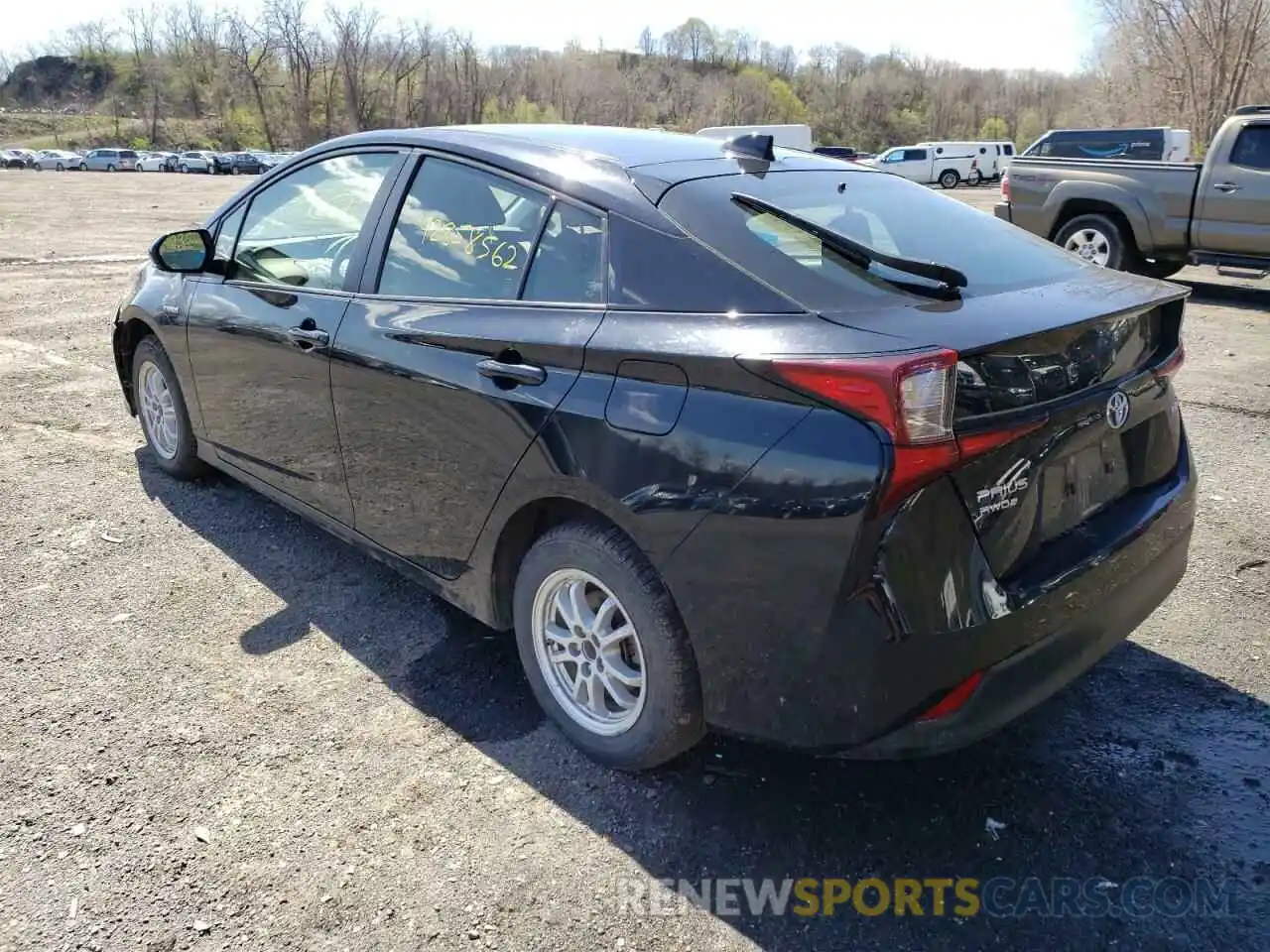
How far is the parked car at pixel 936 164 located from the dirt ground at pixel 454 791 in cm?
4171

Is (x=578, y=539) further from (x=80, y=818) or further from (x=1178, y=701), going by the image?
(x=1178, y=701)

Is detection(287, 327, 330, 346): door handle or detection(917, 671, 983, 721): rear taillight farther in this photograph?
detection(287, 327, 330, 346): door handle

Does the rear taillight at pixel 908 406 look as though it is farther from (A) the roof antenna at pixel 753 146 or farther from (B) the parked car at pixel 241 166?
(B) the parked car at pixel 241 166

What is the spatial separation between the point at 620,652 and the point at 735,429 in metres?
0.81

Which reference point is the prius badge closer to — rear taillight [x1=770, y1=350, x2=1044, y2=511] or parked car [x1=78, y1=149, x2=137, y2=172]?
rear taillight [x1=770, y1=350, x2=1044, y2=511]

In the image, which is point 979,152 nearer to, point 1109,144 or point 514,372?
point 1109,144

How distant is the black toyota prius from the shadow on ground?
213mm

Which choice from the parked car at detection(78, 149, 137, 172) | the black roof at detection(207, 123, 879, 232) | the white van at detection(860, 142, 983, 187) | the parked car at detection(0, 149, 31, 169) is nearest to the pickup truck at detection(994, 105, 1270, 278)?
the black roof at detection(207, 123, 879, 232)

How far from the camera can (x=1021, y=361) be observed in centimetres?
213

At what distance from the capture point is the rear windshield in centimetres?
234

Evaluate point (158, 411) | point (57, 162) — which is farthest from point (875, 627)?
point (57, 162)

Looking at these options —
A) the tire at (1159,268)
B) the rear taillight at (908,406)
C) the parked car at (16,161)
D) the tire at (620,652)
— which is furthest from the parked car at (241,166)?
the rear taillight at (908,406)

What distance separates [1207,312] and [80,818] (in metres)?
10.6

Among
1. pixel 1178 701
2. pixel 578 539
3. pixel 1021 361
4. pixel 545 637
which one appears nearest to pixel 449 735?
pixel 545 637
